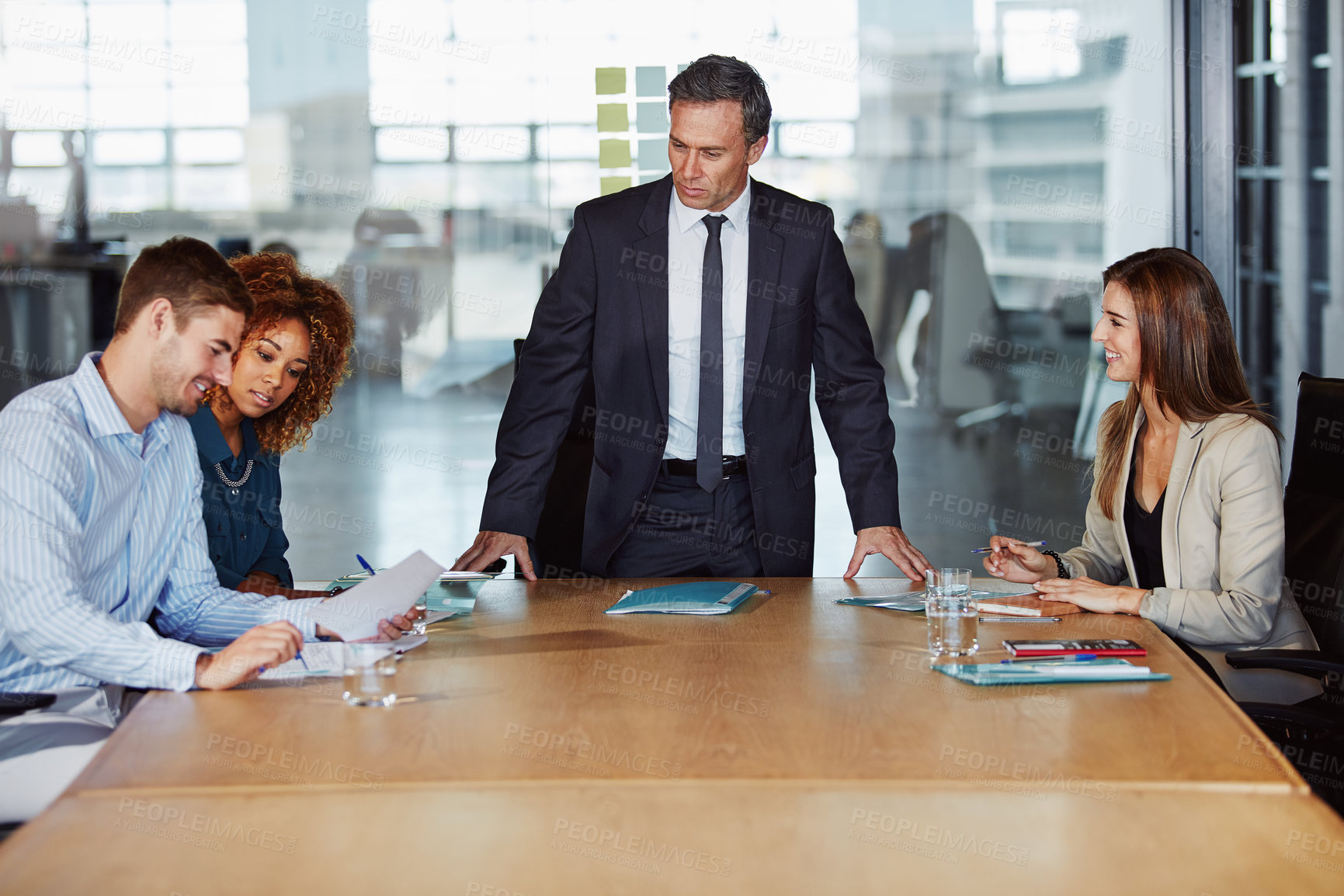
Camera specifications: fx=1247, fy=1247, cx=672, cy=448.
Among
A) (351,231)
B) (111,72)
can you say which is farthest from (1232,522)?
(111,72)

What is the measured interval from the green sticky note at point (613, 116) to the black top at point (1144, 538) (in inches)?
129

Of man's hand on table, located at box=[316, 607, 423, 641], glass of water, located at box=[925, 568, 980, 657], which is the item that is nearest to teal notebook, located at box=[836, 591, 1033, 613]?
glass of water, located at box=[925, 568, 980, 657]

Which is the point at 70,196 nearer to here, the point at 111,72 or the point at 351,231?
the point at 111,72

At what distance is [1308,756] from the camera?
88.4 inches

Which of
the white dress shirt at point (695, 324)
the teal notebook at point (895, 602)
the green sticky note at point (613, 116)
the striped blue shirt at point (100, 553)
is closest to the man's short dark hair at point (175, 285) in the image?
the striped blue shirt at point (100, 553)

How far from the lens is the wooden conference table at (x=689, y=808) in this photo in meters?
1.44

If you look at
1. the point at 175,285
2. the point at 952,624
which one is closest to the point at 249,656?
the point at 175,285

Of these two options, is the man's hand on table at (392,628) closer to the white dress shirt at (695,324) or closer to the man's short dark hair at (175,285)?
the man's short dark hair at (175,285)

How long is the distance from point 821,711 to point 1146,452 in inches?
51.3

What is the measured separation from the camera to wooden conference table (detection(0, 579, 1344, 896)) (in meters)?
1.44

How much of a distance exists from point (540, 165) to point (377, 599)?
150 inches

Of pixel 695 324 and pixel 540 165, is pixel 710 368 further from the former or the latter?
pixel 540 165

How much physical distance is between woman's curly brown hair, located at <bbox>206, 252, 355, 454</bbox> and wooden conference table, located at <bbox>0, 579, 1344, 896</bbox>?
1.19 meters

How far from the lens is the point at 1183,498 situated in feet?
8.16
